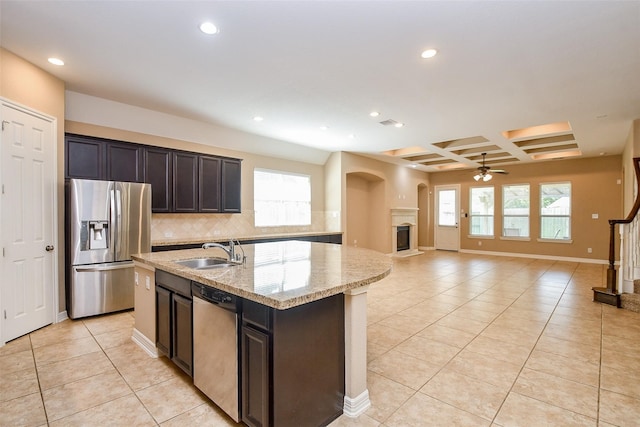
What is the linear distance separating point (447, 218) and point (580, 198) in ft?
11.6

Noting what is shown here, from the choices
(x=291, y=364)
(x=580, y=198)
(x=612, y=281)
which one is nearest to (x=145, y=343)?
(x=291, y=364)

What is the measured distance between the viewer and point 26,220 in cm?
323

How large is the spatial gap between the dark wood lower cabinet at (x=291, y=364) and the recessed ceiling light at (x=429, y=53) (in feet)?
7.89

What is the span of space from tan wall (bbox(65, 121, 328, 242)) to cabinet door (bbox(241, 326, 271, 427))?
12.2 feet

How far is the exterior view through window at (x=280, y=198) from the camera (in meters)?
6.47

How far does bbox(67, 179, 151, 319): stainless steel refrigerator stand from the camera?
3.69 m

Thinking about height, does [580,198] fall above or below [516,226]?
above

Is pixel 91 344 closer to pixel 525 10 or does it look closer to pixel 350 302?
pixel 350 302

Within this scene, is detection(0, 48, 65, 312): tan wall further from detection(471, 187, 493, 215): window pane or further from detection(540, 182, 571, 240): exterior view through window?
detection(540, 182, 571, 240): exterior view through window

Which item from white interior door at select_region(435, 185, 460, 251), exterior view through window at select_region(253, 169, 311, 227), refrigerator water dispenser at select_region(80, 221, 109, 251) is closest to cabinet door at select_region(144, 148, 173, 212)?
refrigerator water dispenser at select_region(80, 221, 109, 251)

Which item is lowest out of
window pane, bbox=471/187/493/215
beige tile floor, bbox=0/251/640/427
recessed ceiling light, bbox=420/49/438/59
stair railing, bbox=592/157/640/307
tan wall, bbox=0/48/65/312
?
beige tile floor, bbox=0/251/640/427

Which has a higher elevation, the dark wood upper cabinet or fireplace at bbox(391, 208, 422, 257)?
the dark wood upper cabinet

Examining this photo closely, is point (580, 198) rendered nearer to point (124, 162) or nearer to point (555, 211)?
point (555, 211)

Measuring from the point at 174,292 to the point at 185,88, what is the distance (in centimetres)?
255
